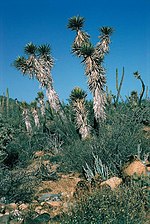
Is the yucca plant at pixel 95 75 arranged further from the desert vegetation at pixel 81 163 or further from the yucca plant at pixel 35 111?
the yucca plant at pixel 35 111

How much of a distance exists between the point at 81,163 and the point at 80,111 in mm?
5490

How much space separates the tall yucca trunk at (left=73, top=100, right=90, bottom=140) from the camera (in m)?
16.1

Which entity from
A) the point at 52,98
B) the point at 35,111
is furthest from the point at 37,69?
the point at 35,111

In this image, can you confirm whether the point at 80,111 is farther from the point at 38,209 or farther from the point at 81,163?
the point at 38,209

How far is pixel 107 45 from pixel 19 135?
7.21 meters

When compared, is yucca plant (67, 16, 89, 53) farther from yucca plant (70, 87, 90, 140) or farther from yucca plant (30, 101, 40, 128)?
yucca plant (30, 101, 40, 128)

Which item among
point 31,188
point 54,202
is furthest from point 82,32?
point 54,202

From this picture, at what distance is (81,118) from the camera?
16234 millimetres

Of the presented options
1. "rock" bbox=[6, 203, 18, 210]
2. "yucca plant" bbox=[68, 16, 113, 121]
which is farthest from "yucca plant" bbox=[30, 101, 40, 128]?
"rock" bbox=[6, 203, 18, 210]

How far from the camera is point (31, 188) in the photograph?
914 cm

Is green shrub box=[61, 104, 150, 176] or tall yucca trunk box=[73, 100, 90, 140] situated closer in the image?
green shrub box=[61, 104, 150, 176]

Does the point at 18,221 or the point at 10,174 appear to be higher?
the point at 10,174

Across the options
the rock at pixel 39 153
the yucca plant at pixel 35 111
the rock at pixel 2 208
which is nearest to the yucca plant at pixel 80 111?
the rock at pixel 39 153

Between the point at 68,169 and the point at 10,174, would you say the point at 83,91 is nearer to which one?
the point at 68,169
